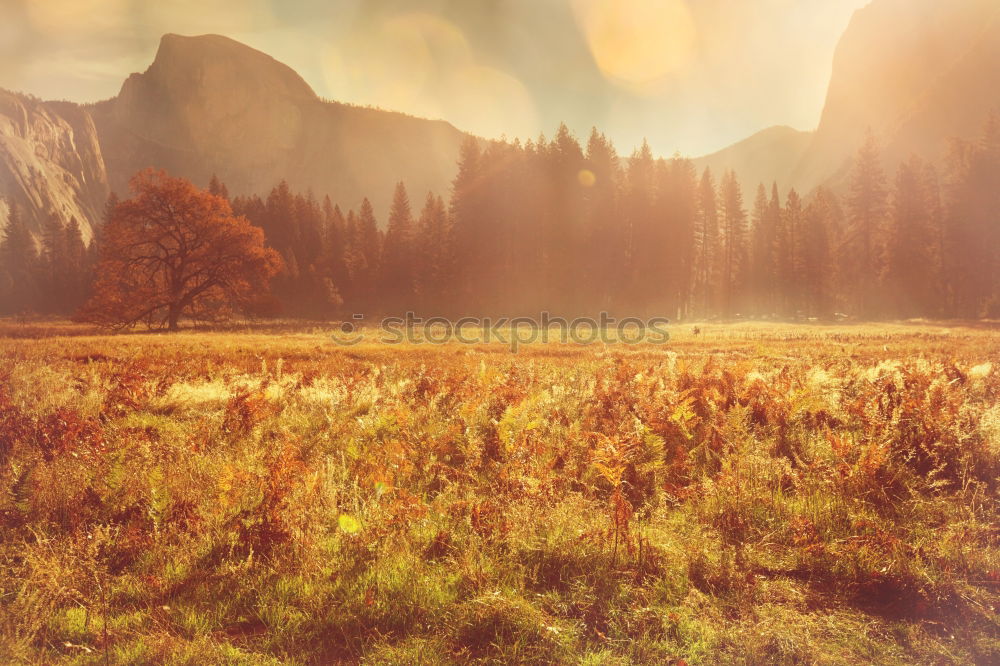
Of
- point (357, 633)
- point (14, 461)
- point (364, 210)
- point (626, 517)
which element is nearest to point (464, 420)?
point (626, 517)

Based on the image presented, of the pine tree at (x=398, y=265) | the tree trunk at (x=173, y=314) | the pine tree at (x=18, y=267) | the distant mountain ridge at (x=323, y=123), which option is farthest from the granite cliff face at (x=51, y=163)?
the tree trunk at (x=173, y=314)

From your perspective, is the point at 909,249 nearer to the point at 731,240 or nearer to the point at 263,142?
the point at 731,240

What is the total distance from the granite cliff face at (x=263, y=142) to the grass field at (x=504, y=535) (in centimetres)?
17760

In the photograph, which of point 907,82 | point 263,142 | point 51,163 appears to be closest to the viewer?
point 51,163

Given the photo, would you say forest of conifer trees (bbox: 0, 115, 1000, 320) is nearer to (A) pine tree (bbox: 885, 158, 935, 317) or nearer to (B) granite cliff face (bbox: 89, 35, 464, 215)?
(A) pine tree (bbox: 885, 158, 935, 317)

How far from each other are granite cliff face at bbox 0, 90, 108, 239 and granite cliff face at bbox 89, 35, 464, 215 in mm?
25418

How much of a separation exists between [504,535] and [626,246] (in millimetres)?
54024

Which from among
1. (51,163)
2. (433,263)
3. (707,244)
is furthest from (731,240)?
(51,163)

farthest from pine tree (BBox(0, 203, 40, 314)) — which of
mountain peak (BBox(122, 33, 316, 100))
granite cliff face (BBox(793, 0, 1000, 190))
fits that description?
granite cliff face (BBox(793, 0, 1000, 190))

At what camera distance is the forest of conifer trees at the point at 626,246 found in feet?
161

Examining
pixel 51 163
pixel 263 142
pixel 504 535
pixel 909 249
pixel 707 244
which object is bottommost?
pixel 504 535

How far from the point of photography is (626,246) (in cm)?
5506

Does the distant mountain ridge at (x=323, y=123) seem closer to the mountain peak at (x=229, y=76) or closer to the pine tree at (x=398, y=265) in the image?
the mountain peak at (x=229, y=76)

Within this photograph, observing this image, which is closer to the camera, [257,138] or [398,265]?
[398,265]
